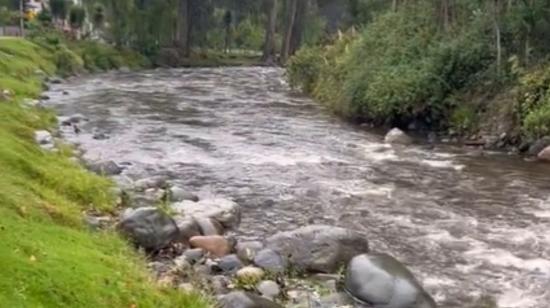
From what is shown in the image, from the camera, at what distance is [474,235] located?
1266 cm

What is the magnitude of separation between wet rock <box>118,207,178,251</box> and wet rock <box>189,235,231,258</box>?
33cm

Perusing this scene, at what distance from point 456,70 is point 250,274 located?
1705cm

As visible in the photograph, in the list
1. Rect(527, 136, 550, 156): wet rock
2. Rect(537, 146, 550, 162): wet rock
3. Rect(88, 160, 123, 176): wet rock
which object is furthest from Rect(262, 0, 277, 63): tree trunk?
Rect(88, 160, 123, 176): wet rock

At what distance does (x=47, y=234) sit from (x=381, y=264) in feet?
13.2

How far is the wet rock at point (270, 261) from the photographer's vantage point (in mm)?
10565

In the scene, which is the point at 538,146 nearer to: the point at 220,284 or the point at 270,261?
the point at 270,261

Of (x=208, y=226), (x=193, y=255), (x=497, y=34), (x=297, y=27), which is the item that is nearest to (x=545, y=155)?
(x=497, y=34)

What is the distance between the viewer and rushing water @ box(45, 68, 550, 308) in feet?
36.9

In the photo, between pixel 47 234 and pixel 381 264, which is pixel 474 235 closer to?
pixel 381 264

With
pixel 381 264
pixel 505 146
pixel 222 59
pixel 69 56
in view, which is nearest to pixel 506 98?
pixel 505 146

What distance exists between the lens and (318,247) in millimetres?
11094

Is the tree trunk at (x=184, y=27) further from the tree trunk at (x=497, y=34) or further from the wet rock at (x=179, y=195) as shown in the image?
the wet rock at (x=179, y=195)

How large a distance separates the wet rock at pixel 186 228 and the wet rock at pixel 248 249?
2.28 feet

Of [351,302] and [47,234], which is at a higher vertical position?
[47,234]
